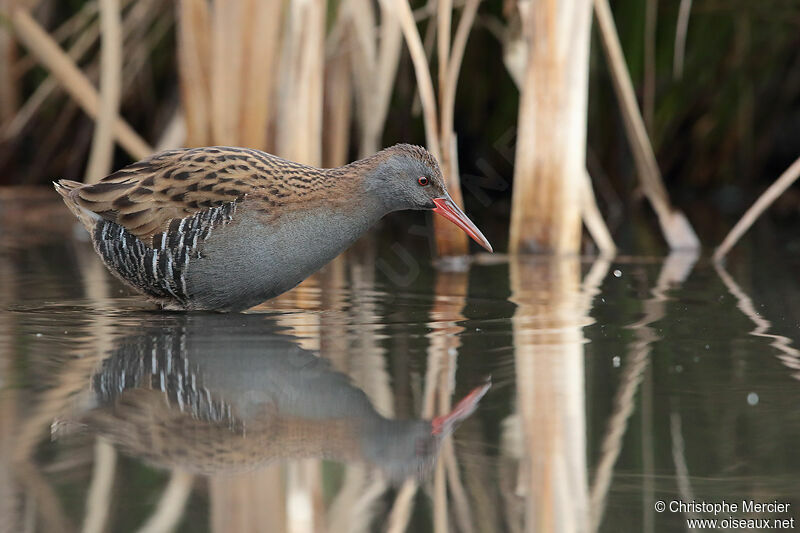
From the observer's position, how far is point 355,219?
4.46 meters

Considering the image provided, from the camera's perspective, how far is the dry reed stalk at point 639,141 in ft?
18.5

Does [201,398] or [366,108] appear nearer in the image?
[201,398]

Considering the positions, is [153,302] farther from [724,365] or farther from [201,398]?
[724,365]

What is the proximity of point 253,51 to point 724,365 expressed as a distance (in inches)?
118

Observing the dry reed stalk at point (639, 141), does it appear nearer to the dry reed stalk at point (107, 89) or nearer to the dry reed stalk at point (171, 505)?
the dry reed stalk at point (107, 89)

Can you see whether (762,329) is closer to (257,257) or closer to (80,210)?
(257,257)

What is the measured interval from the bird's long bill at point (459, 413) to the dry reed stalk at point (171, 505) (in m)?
0.61

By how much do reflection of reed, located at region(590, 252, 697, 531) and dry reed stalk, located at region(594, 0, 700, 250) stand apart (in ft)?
1.90

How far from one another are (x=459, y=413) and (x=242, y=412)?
50 centimetres

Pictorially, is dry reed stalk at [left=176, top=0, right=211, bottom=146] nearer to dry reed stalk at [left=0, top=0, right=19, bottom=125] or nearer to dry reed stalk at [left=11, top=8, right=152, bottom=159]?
dry reed stalk at [left=11, top=8, right=152, bottom=159]

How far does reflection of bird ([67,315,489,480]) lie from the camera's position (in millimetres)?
2514

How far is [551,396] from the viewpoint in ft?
9.93

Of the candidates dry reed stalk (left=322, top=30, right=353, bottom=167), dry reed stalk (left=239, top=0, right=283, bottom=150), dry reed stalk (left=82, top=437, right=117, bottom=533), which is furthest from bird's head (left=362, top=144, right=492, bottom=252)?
dry reed stalk (left=322, top=30, right=353, bottom=167)

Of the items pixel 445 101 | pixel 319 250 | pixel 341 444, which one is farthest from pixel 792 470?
pixel 445 101
